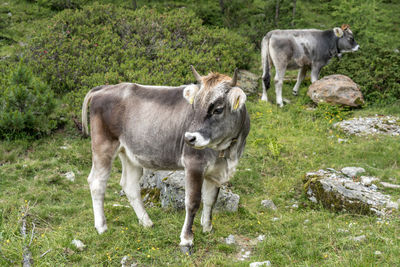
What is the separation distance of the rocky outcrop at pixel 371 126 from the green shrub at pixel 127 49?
452 cm

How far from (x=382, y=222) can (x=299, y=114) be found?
6.53 metres

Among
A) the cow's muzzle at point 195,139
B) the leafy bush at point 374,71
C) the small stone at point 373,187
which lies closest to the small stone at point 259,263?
the cow's muzzle at point 195,139

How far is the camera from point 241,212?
21.7ft

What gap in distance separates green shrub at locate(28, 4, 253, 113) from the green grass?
2.70 metres

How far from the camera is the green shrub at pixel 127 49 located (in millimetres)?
11945

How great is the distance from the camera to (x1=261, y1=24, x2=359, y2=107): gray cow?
12766 mm

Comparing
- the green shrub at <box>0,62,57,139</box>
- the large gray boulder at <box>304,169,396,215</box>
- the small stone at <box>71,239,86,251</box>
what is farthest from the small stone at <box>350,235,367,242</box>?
the green shrub at <box>0,62,57,139</box>

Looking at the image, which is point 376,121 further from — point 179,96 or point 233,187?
point 179,96

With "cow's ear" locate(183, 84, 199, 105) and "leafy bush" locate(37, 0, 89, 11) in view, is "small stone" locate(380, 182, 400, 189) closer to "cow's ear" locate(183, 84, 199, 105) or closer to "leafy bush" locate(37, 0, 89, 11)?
"cow's ear" locate(183, 84, 199, 105)

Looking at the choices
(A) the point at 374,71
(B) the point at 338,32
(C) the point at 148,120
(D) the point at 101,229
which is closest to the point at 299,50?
(B) the point at 338,32

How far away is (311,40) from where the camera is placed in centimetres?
1317

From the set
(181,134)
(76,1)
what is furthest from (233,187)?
(76,1)

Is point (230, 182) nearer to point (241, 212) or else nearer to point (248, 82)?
point (241, 212)

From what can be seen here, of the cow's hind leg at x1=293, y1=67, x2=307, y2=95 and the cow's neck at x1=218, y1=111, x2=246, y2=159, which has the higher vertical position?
the cow's neck at x1=218, y1=111, x2=246, y2=159
